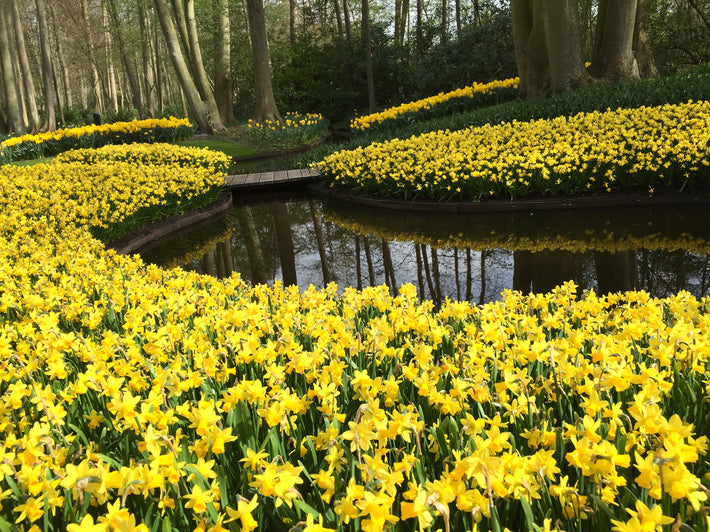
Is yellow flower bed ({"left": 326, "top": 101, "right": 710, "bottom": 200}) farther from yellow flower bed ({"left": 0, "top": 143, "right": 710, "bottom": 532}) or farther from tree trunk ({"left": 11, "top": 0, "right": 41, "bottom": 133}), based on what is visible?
tree trunk ({"left": 11, "top": 0, "right": 41, "bottom": 133})

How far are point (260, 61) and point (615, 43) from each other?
1012 centimetres

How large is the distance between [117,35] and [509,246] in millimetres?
24704

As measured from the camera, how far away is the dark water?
5.32 meters

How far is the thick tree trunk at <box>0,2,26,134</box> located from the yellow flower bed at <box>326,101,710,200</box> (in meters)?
15.9

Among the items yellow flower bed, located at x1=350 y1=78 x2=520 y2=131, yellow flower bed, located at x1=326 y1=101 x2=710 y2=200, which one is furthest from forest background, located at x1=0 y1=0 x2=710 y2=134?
yellow flower bed, located at x1=326 y1=101 x2=710 y2=200


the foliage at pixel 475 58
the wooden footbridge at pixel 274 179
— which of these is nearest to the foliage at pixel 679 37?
the foliage at pixel 475 58

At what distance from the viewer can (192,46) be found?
18250 mm

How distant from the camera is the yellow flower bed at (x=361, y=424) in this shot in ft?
4.12

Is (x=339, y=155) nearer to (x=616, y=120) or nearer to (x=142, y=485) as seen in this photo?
(x=616, y=120)

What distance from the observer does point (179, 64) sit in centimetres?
1691

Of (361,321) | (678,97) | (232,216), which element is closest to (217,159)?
(232,216)

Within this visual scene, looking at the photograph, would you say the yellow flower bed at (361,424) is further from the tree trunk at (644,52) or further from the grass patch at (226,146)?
the tree trunk at (644,52)

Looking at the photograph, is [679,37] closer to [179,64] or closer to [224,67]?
[224,67]

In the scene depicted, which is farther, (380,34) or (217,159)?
(380,34)
